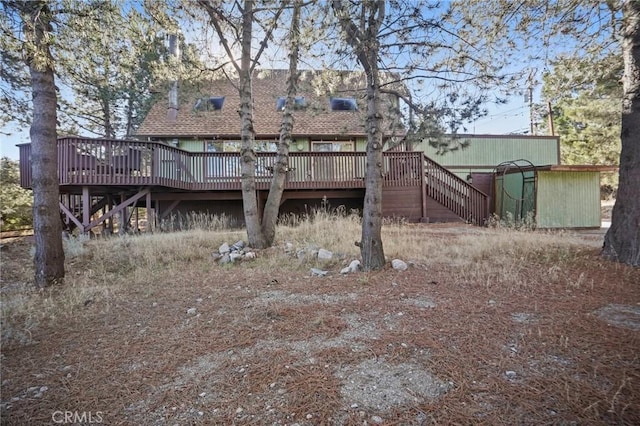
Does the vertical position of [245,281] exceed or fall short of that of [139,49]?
it falls short

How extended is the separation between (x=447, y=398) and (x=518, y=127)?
29.8 metres

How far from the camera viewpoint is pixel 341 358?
218cm

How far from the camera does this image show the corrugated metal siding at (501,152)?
1543 centimetres

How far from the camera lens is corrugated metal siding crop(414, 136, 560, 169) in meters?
15.4

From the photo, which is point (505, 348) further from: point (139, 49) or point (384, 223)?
point (384, 223)

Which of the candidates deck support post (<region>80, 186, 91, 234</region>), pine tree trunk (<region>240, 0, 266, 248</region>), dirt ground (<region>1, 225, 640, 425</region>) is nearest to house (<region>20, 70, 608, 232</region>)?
deck support post (<region>80, 186, 91, 234</region>)

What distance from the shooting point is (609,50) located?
585cm

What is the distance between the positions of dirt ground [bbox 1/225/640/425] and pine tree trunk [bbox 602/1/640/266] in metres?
1.42

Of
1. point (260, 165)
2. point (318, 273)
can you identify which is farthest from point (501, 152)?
point (318, 273)

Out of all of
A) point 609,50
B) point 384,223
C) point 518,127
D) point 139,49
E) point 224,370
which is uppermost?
point 518,127

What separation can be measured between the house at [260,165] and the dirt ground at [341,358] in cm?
389

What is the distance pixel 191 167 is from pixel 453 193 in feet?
29.4

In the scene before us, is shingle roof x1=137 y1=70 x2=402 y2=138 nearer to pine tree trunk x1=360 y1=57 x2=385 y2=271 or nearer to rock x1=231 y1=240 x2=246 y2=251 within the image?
rock x1=231 y1=240 x2=246 y2=251

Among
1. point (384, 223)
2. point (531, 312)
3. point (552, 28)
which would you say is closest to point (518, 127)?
point (384, 223)
